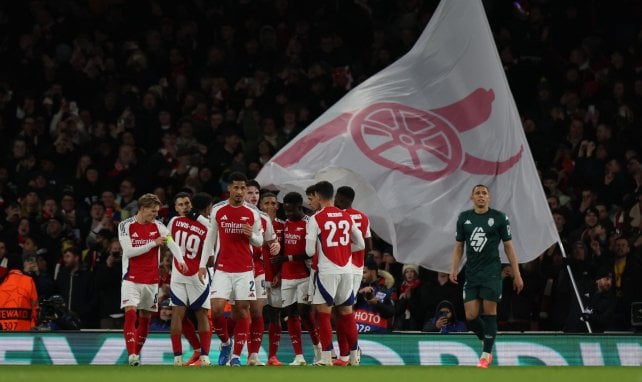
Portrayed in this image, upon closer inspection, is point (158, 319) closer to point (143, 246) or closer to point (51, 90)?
point (143, 246)

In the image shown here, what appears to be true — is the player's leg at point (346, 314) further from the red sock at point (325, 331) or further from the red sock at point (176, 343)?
the red sock at point (176, 343)

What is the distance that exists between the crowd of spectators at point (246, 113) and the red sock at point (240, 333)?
415 cm

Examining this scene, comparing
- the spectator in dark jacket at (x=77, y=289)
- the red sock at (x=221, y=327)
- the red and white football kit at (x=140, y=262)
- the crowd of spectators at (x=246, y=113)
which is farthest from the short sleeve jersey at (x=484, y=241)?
the spectator in dark jacket at (x=77, y=289)


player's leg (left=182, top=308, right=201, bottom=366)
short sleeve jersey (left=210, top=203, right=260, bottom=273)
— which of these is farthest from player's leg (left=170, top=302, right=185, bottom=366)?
short sleeve jersey (left=210, top=203, right=260, bottom=273)

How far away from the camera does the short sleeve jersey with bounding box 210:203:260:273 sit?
632 inches

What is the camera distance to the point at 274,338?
57.3ft

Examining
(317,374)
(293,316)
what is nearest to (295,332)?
(293,316)

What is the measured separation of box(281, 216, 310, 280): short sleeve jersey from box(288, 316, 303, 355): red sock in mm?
594

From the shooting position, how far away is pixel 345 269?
16.5 meters

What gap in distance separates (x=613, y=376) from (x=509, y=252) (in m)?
2.84

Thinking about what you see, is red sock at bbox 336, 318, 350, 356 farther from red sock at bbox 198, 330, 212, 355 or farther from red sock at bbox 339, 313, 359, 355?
red sock at bbox 198, 330, 212, 355

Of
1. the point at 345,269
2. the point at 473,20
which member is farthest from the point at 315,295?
the point at 473,20

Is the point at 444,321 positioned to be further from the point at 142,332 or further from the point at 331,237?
the point at 142,332

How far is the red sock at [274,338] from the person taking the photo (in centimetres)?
1739
